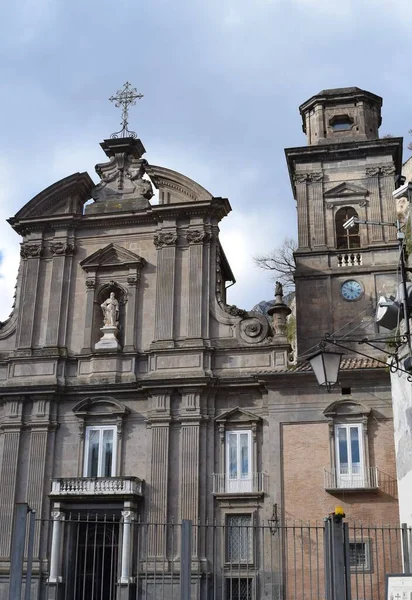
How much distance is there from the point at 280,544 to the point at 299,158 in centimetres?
1586

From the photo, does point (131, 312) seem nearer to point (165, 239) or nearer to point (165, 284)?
point (165, 284)

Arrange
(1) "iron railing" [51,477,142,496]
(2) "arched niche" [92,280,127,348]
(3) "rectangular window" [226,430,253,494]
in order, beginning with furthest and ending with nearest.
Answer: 1. (2) "arched niche" [92,280,127,348]
2. (3) "rectangular window" [226,430,253,494]
3. (1) "iron railing" [51,477,142,496]

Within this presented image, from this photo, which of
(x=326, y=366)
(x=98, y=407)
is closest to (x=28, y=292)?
(x=98, y=407)

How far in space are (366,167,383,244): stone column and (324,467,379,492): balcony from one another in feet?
32.2

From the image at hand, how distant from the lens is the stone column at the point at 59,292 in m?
29.9

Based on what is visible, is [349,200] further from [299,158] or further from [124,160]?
[124,160]

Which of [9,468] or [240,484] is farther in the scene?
[9,468]

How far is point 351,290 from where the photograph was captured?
30188 mm

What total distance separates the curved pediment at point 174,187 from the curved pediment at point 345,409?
9.82 meters

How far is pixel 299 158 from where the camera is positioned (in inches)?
1277

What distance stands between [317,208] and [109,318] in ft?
31.7

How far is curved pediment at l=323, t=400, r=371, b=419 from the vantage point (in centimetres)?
2611

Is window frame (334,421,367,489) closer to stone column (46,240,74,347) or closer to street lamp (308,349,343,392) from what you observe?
stone column (46,240,74,347)

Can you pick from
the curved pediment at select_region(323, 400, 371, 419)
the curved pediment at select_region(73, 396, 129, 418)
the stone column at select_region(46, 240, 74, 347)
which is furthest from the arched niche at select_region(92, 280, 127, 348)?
the curved pediment at select_region(323, 400, 371, 419)
